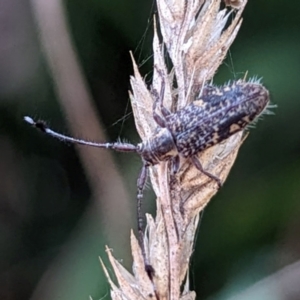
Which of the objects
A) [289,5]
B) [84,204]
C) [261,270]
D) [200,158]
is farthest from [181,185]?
[289,5]

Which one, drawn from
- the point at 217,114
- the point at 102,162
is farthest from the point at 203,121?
the point at 102,162

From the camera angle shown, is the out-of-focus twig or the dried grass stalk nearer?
the dried grass stalk

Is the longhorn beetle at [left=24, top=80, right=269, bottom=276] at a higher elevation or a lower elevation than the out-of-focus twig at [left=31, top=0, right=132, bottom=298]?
lower

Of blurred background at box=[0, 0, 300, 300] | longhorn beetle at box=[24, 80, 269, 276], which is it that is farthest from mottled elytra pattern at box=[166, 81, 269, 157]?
blurred background at box=[0, 0, 300, 300]

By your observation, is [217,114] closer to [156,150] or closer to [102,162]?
[156,150]

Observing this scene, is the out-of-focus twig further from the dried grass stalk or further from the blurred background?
the dried grass stalk

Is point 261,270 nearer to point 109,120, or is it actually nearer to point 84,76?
point 109,120

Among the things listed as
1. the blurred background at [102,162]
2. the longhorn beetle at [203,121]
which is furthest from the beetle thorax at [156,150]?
the blurred background at [102,162]
